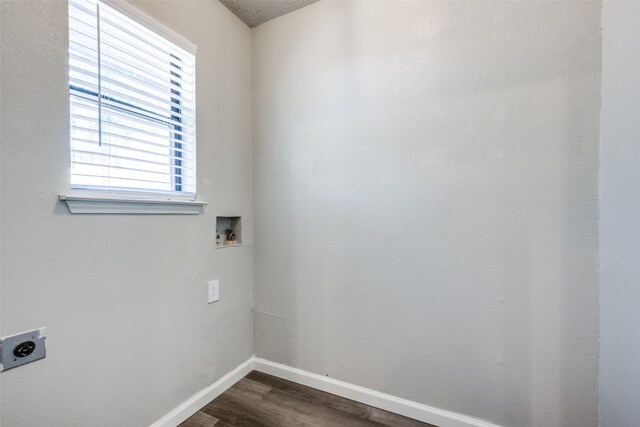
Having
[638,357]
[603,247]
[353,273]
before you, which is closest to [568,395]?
[638,357]

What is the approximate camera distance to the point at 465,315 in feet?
4.78

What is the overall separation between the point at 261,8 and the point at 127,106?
113 centimetres

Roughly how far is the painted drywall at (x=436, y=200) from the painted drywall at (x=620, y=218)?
0.05 metres

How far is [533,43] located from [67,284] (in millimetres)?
2275

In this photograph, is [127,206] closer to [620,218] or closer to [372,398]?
[372,398]

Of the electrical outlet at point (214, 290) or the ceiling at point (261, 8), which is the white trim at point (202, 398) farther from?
the ceiling at point (261, 8)

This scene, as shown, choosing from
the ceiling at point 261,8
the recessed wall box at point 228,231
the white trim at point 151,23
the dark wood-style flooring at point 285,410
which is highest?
the ceiling at point 261,8

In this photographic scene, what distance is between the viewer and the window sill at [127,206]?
1.12 metres

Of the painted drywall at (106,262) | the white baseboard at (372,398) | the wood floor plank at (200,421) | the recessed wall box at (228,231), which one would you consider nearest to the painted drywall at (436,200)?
the white baseboard at (372,398)

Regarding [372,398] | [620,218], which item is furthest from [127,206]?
[620,218]

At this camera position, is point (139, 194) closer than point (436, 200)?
Yes

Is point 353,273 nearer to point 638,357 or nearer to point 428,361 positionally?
point 428,361

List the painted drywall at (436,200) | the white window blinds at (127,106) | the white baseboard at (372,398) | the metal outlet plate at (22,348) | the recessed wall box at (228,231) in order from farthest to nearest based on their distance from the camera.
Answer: the recessed wall box at (228,231), the white baseboard at (372,398), the painted drywall at (436,200), the white window blinds at (127,106), the metal outlet plate at (22,348)

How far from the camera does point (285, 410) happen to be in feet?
5.34
